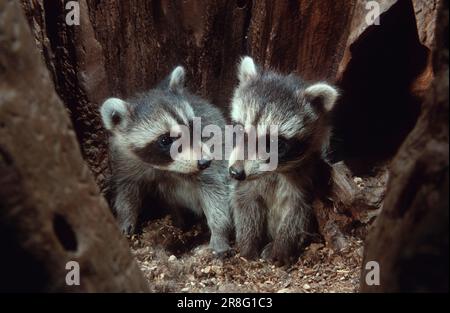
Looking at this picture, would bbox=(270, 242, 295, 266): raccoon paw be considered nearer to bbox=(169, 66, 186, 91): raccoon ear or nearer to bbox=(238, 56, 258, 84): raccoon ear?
bbox=(238, 56, 258, 84): raccoon ear

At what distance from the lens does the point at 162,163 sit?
430cm

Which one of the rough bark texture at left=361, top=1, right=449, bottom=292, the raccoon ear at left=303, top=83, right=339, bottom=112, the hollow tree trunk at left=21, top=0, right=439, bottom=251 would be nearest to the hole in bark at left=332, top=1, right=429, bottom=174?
the hollow tree trunk at left=21, top=0, right=439, bottom=251

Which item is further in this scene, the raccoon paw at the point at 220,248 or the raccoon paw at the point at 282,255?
the raccoon paw at the point at 220,248

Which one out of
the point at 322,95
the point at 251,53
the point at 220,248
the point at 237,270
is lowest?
the point at 237,270

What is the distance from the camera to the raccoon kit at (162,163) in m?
4.32

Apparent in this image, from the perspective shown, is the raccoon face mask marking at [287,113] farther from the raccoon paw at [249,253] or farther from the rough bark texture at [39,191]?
the rough bark texture at [39,191]

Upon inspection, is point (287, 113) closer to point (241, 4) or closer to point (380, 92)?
point (380, 92)

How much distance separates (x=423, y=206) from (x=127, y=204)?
2901 millimetres

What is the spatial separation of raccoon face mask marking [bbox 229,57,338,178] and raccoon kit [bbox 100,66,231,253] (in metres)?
0.48

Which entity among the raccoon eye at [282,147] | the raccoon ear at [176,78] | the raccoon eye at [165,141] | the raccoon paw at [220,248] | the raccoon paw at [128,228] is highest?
the raccoon ear at [176,78]

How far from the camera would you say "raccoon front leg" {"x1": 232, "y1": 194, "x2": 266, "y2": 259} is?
423cm

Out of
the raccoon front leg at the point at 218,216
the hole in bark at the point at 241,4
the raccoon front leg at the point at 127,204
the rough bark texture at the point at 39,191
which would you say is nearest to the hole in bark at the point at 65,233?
the rough bark texture at the point at 39,191

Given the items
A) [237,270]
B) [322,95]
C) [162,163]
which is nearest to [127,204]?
[162,163]
